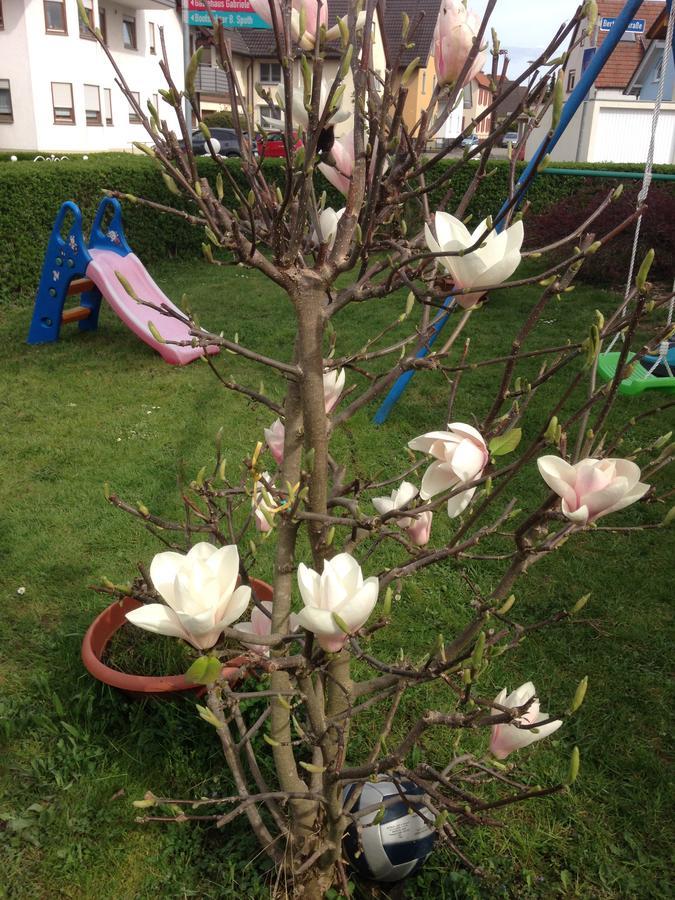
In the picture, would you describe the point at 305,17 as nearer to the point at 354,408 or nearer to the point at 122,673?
the point at 354,408

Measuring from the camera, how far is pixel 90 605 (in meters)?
2.93

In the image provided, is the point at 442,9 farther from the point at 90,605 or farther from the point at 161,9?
the point at 161,9

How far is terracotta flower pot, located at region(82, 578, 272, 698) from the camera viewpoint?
2.20m

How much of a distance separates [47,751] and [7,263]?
619cm

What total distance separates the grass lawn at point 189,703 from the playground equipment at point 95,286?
0.97 metres

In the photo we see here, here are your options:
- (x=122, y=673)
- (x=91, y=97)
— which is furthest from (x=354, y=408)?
(x=91, y=97)

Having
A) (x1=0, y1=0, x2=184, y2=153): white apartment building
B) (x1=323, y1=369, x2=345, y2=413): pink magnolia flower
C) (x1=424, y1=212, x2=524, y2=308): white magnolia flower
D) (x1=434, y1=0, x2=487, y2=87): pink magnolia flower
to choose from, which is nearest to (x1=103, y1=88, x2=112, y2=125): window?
(x1=0, y1=0, x2=184, y2=153): white apartment building

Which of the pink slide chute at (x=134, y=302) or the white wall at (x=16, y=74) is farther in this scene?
the white wall at (x=16, y=74)

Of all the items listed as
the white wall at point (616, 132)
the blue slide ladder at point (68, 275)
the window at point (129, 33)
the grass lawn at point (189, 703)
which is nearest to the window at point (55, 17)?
the window at point (129, 33)

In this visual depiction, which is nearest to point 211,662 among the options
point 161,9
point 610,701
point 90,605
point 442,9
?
point 442,9

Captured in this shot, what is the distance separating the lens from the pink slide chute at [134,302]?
18.6ft

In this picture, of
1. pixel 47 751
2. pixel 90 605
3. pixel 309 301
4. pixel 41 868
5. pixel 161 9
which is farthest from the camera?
pixel 161 9

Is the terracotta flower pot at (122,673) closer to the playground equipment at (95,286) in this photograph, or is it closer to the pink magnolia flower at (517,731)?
the pink magnolia flower at (517,731)

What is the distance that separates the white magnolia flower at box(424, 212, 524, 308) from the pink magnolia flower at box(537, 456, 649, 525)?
0.26 meters
